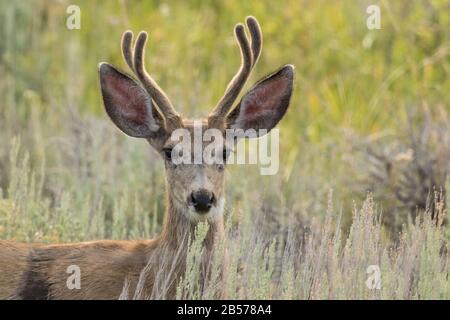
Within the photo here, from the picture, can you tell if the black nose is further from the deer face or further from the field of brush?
the field of brush

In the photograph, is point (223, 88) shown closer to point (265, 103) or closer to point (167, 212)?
point (265, 103)

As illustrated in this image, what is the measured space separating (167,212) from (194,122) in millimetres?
495

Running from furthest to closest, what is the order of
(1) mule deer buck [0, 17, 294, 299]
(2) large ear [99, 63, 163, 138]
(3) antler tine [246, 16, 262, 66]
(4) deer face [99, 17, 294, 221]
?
(3) antler tine [246, 16, 262, 66] → (2) large ear [99, 63, 163, 138] → (4) deer face [99, 17, 294, 221] → (1) mule deer buck [0, 17, 294, 299]

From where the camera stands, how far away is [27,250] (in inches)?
251

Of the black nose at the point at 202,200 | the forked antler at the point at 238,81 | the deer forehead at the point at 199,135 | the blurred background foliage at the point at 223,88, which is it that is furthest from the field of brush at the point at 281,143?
the forked antler at the point at 238,81

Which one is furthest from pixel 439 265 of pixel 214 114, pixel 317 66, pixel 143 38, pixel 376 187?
pixel 317 66

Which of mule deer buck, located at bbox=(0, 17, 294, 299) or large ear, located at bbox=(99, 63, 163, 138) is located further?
large ear, located at bbox=(99, 63, 163, 138)

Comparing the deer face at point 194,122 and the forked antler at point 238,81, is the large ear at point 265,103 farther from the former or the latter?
the forked antler at point 238,81

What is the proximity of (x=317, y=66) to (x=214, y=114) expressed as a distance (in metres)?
5.20

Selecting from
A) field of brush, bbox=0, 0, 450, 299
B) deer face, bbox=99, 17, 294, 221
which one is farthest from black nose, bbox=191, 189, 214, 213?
field of brush, bbox=0, 0, 450, 299

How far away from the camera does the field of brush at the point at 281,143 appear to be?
A: 19.6 feet

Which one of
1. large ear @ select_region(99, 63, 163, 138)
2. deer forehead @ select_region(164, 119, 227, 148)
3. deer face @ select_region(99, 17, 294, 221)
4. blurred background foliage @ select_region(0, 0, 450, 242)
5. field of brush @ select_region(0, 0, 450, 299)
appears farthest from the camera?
blurred background foliage @ select_region(0, 0, 450, 242)

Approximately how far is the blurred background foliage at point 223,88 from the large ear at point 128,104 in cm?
71

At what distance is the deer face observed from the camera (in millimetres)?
6391
